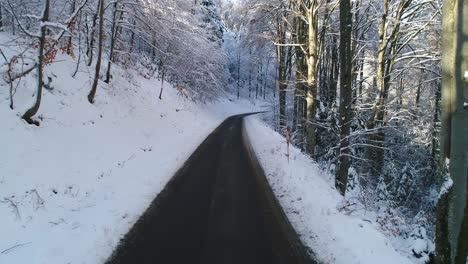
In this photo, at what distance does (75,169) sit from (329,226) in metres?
6.87

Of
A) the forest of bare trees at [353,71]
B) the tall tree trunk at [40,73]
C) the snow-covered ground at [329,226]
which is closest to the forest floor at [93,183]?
the snow-covered ground at [329,226]

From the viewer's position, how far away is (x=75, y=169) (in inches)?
406

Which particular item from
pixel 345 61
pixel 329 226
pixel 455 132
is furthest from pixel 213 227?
pixel 345 61

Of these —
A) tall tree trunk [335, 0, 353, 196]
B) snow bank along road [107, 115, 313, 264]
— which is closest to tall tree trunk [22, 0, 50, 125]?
snow bank along road [107, 115, 313, 264]

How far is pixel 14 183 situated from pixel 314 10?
11448mm

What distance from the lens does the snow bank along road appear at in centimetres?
588

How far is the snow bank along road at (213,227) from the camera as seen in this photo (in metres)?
5.88

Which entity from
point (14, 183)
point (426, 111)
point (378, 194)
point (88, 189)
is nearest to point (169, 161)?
point (88, 189)

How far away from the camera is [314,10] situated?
1448 cm

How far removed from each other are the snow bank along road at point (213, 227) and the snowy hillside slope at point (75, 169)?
0.39 meters

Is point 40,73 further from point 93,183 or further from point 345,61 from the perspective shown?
point 345,61

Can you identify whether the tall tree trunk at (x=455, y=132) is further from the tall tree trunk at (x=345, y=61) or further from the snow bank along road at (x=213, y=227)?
the tall tree trunk at (x=345, y=61)

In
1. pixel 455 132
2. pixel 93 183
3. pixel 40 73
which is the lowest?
pixel 93 183

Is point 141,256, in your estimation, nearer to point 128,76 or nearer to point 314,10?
point 314,10
